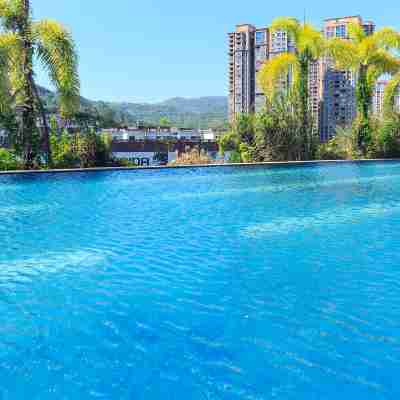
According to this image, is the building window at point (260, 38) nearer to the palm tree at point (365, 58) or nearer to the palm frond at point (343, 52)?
the palm tree at point (365, 58)

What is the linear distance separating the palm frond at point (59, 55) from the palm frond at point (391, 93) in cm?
1342

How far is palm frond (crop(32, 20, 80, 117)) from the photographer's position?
13062 millimetres

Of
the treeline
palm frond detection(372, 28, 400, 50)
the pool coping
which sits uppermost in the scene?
palm frond detection(372, 28, 400, 50)

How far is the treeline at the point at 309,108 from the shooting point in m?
16.8

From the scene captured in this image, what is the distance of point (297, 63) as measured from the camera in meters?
17.6

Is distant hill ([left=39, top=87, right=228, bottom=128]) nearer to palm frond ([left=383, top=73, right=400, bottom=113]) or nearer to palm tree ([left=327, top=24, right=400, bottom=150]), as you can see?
palm frond ([left=383, top=73, right=400, bottom=113])

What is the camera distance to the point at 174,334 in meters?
3.28

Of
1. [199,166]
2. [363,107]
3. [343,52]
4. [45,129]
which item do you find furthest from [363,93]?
[45,129]

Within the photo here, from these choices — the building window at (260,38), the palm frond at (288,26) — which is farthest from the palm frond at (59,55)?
the building window at (260,38)

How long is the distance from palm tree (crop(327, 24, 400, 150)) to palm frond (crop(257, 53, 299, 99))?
196 cm

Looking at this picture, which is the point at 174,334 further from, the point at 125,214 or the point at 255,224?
the point at 125,214

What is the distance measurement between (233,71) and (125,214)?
217ft

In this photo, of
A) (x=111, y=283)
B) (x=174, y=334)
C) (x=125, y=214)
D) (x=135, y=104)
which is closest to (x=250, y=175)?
(x=125, y=214)

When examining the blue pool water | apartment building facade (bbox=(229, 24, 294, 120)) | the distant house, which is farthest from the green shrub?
apartment building facade (bbox=(229, 24, 294, 120))
